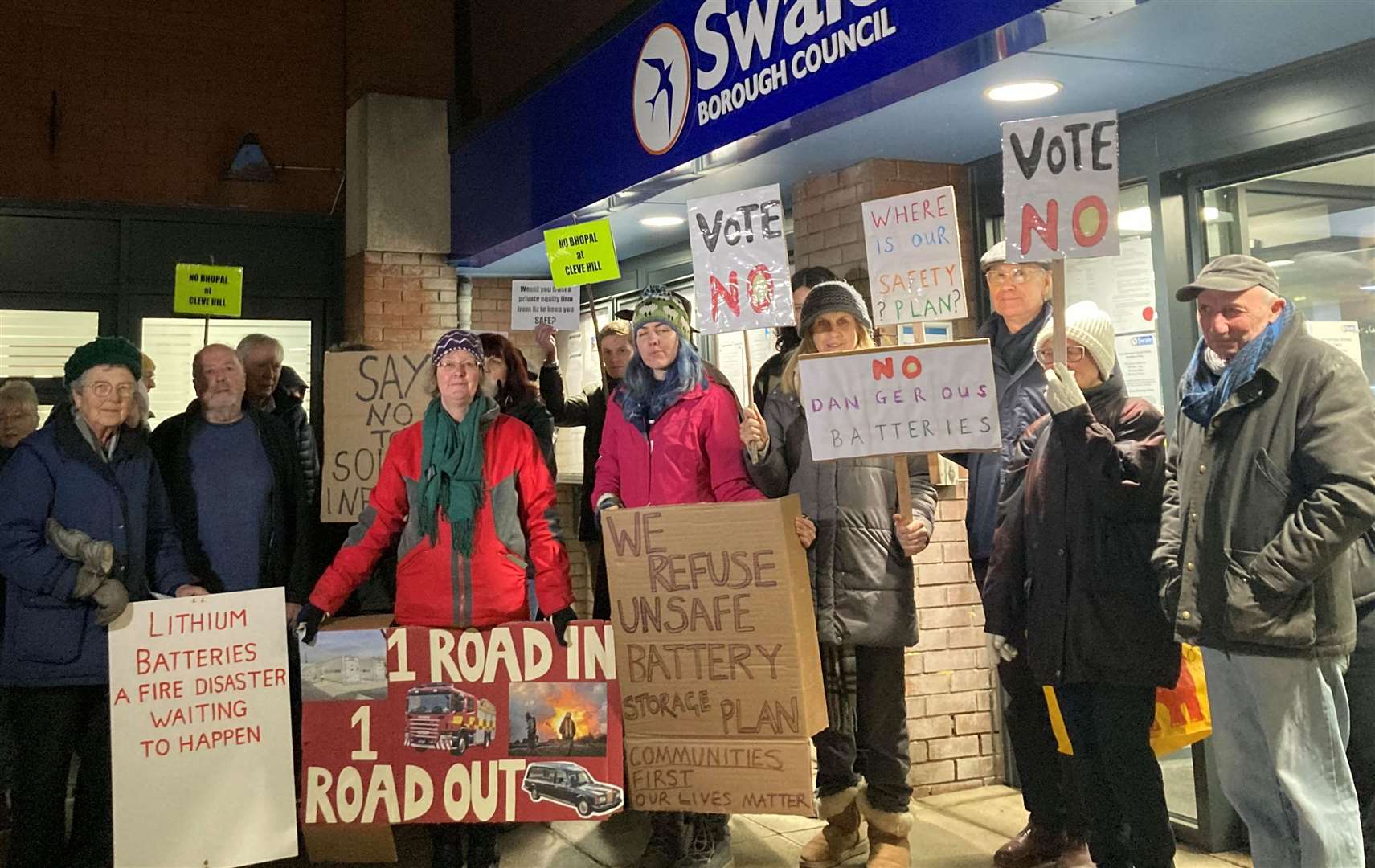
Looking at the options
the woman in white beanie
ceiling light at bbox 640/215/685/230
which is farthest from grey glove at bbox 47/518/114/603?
ceiling light at bbox 640/215/685/230

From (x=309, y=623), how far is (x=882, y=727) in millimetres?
1783

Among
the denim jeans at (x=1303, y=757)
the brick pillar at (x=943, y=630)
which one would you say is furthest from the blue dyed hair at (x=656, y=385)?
the denim jeans at (x=1303, y=757)

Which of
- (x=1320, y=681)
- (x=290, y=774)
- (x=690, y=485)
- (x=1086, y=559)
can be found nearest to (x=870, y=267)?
(x=690, y=485)

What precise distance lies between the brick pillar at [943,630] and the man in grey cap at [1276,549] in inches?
71.0

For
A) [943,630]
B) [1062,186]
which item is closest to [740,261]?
[1062,186]

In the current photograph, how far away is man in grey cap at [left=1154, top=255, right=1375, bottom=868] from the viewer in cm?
261

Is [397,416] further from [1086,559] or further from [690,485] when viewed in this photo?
[1086,559]

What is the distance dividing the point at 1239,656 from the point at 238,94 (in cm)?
737

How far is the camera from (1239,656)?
280 centimetres

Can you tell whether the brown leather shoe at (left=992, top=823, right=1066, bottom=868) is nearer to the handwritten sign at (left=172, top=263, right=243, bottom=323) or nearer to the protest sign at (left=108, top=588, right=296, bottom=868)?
the protest sign at (left=108, top=588, right=296, bottom=868)

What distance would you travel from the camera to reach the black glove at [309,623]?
136 inches

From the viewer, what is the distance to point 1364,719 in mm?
2912

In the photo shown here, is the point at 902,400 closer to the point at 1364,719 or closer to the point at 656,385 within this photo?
the point at 656,385

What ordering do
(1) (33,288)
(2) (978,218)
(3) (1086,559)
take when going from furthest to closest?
1. (1) (33,288)
2. (2) (978,218)
3. (3) (1086,559)
